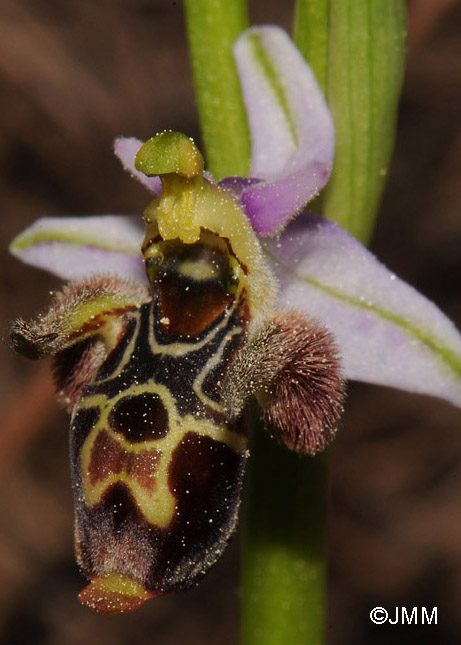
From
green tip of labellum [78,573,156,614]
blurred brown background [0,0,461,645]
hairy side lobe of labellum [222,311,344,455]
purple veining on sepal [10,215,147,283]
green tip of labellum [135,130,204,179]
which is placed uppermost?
green tip of labellum [135,130,204,179]

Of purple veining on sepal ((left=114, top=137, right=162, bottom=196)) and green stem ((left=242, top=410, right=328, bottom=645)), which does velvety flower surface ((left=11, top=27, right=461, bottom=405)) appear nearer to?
purple veining on sepal ((left=114, top=137, right=162, bottom=196))

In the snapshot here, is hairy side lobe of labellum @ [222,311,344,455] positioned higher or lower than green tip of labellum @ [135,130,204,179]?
lower

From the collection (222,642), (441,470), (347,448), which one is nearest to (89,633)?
(222,642)

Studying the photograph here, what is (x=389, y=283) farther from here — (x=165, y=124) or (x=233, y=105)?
(x=165, y=124)

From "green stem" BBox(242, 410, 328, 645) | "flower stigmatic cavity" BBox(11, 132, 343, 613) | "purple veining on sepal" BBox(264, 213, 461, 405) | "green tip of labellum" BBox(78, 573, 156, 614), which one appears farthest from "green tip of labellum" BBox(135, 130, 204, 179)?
"green tip of labellum" BBox(78, 573, 156, 614)

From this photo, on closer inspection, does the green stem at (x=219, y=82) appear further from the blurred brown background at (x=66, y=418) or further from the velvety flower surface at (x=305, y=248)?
the blurred brown background at (x=66, y=418)

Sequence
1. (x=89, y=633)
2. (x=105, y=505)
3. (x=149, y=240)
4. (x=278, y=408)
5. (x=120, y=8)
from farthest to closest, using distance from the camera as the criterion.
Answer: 1. (x=120, y=8)
2. (x=89, y=633)
3. (x=149, y=240)
4. (x=278, y=408)
5. (x=105, y=505)
